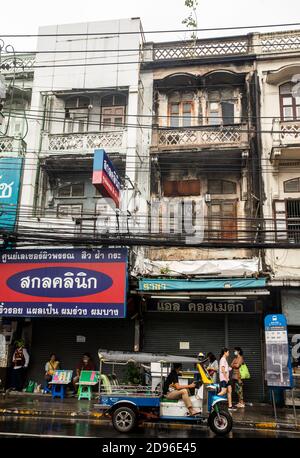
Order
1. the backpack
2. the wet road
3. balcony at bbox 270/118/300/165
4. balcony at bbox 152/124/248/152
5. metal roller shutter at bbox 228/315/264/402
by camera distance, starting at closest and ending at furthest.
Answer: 1. the wet road
2. the backpack
3. metal roller shutter at bbox 228/315/264/402
4. balcony at bbox 270/118/300/165
5. balcony at bbox 152/124/248/152

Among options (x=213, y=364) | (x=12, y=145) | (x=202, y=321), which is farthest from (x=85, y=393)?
(x=12, y=145)

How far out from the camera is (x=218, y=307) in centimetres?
1652

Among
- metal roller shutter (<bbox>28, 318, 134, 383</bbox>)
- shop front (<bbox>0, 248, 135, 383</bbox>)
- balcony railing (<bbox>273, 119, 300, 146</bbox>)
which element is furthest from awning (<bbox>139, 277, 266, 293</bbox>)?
balcony railing (<bbox>273, 119, 300, 146</bbox>)

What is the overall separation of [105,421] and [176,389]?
249 centimetres

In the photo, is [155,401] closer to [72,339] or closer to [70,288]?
[70,288]

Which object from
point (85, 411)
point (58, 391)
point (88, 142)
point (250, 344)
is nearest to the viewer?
point (85, 411)

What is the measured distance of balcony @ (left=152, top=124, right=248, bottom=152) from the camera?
1722cm


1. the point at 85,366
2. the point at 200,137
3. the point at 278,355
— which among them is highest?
the point at 200,137

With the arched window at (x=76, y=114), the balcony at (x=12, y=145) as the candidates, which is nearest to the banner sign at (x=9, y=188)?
the balcony at (x=12, y=145)

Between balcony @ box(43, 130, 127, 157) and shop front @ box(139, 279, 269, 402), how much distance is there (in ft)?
18.6

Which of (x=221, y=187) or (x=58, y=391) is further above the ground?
(x=221, y=187)

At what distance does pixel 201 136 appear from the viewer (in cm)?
1750

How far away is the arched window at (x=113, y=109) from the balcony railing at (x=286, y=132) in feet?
20.2

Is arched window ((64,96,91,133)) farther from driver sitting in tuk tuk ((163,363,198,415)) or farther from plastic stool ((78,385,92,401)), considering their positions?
driver sitting in tuk tuk ((163,363,198,415))
